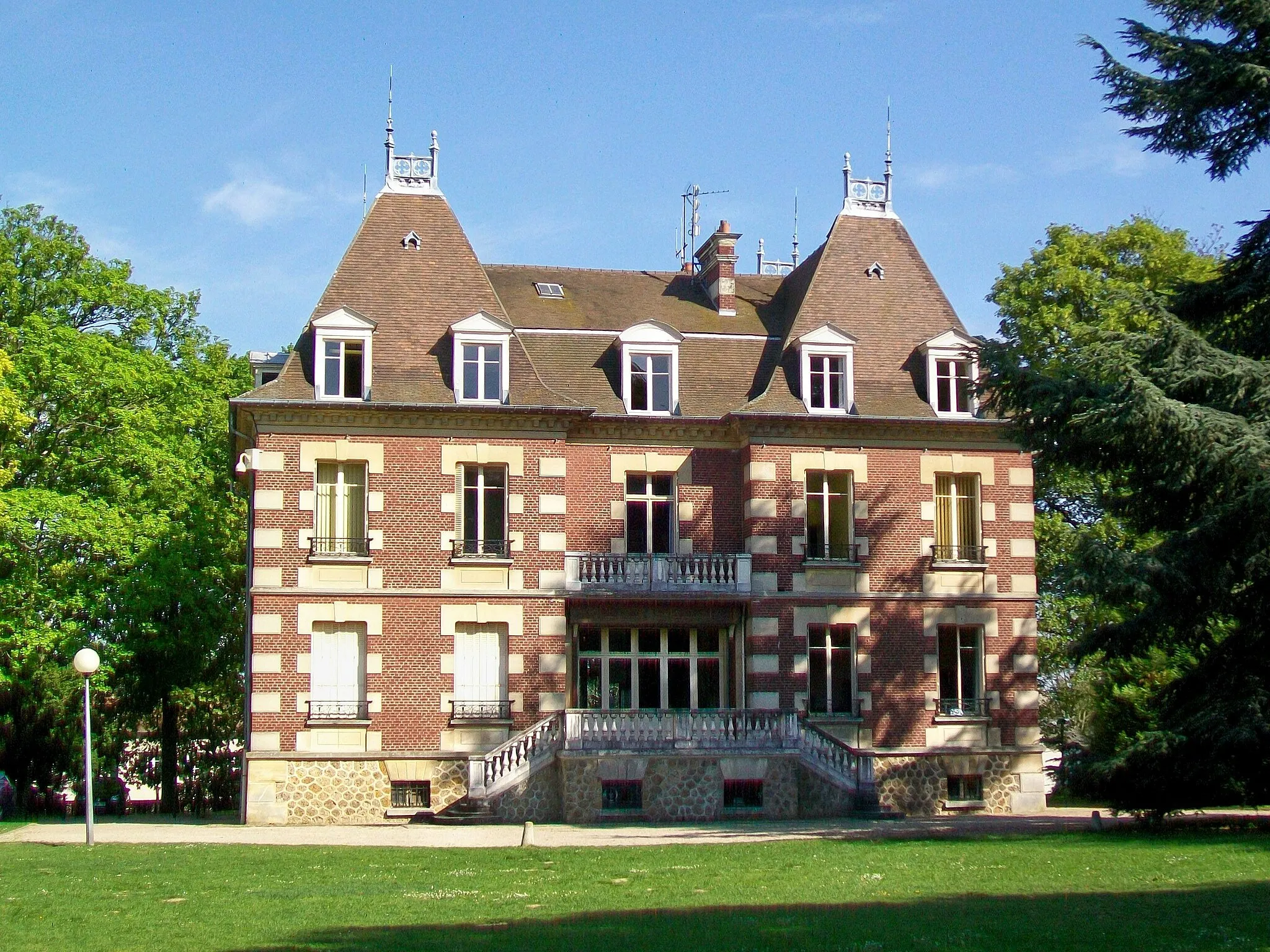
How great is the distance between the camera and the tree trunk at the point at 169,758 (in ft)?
123

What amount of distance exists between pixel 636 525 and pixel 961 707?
23.5 ft

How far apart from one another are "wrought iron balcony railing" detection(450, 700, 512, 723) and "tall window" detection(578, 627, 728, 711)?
6.42 ft

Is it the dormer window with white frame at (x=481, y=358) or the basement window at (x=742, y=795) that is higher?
the dormer window with white frame at (x=481, y=358)

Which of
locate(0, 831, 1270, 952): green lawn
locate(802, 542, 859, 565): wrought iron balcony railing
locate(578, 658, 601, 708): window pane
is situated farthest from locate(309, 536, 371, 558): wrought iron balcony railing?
locate(802, 542, 859, 565): wrought iron balcony railing

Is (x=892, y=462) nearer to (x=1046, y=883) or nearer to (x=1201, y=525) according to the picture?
(x=1201, y=525)

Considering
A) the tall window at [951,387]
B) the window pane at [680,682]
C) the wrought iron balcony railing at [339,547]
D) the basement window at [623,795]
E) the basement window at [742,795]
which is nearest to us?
the basement window at [623,795]

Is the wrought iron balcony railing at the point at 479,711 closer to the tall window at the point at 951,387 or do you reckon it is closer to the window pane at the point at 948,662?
the window pane at the point at 948,662

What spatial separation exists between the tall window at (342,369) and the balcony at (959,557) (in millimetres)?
11440

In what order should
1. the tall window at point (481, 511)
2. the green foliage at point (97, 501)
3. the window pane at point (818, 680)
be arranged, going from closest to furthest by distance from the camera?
the tall window at point (481, 511)
the window pane at point (818, 680)
the green foliage at point (97, 501)

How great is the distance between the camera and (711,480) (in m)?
30.5

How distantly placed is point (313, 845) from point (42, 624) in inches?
514

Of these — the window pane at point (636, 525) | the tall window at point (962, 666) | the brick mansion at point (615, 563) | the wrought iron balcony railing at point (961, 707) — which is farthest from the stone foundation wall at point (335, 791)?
the tall window at point (962, 666)

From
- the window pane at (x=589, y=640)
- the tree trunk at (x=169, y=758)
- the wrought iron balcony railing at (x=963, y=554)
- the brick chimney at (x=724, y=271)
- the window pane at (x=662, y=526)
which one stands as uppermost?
the brick chimney at (x=724, y=271)

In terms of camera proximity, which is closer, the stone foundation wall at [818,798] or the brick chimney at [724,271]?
the stone foundation wall at [818,798]
